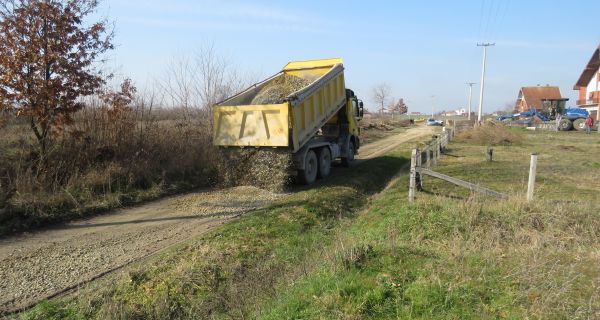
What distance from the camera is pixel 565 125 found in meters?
37.4

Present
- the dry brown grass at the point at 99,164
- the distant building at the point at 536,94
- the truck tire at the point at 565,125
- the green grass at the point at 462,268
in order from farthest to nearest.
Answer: the distant building at the point at 536,94 → the truck tire at the point at 565,125 → the dry brown grass at the point at 99,164 → the green grass at the point at 462,268

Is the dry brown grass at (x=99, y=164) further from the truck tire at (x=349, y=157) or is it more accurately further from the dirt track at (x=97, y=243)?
the truck tire at (x=349, y=157)

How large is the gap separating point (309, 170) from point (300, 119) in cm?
169

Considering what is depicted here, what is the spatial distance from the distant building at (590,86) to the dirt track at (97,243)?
5414cm

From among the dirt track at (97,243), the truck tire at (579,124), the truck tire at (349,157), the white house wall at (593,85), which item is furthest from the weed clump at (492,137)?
the white house wall at (593,85)

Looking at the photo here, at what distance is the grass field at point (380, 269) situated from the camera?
368cm

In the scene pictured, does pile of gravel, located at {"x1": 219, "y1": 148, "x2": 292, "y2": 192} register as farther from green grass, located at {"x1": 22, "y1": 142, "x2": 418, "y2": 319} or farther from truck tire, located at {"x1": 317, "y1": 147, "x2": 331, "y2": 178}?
green grass, located at {"x1": 22, "y1": 142, "x2": 418, "y2": 319}

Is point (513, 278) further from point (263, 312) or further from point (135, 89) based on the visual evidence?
point (135, 89)

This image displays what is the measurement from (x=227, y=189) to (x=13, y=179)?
4.62 m

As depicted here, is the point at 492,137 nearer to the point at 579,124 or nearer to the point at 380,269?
the point at 579,124

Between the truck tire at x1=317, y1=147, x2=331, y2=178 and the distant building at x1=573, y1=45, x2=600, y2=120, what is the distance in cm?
4874

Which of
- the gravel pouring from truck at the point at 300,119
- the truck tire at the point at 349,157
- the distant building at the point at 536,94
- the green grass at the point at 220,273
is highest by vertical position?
the distant building at the point at 536,94

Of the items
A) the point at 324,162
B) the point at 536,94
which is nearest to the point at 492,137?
the point at 324,162

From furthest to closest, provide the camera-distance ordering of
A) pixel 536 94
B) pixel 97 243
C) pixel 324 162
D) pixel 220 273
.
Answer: pixel 536 94, pixel 324 162, pixel 97 243, pixel 220 273
